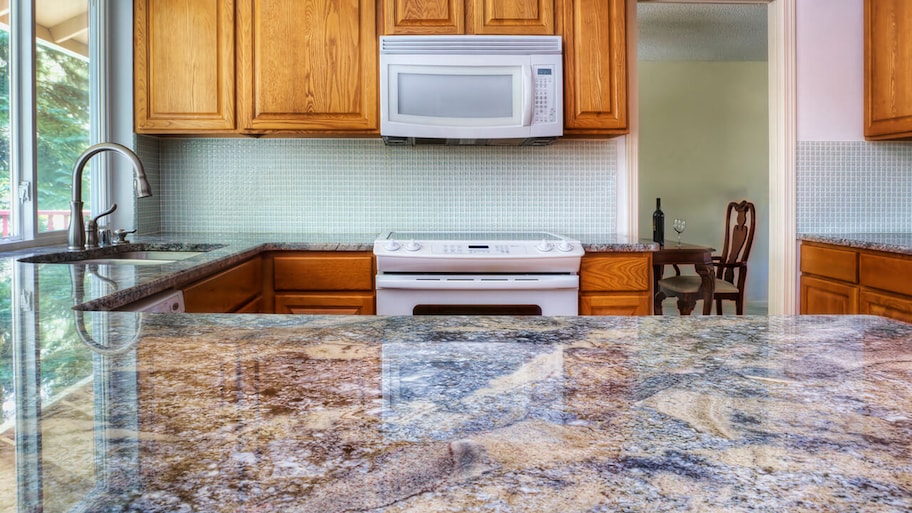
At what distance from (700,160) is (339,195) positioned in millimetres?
4179

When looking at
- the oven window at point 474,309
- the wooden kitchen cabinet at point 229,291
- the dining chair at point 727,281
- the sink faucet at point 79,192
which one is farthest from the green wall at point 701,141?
the sink faucet at point 79,192

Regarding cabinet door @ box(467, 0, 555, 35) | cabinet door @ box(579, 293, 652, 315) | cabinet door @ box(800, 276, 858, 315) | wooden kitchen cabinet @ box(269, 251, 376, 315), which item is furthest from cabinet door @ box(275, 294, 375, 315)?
cabinet door @ box(800, 276, 858, 315)

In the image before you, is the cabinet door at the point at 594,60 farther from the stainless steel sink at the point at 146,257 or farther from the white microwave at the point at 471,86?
the stainless steel sink at the point at 146,257

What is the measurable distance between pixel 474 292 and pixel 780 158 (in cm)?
176

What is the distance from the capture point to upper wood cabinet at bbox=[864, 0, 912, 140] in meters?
3.01

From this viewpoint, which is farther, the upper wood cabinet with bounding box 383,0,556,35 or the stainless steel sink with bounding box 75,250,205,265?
the upper wood cabinet with bounding box 383,0,556,35

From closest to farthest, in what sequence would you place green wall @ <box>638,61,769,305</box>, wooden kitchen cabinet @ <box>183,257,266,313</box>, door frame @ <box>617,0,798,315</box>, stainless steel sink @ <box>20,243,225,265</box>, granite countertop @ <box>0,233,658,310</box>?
granite countertop @ <box>0,233,658,310</box> → wooden kitchen cabinet @ <box>183,257,266,313</box> → stainless steel sink @ <box>20,243,225,265</box> → door frame @ <box>617,0,798,315</box> → green wall @ <box>638,61,769,305</box>

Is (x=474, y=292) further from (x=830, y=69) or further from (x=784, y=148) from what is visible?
(x=830, y=69)

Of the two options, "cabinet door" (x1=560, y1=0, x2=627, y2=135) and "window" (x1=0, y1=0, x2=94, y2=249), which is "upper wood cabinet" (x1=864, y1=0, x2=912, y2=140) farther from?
"window" (x1=0, y1=0, x2=94, y2=249)

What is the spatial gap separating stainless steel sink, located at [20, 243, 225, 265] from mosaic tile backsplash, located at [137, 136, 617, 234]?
2.01 feet

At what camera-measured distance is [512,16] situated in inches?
117

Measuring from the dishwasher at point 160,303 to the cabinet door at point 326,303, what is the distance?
3.31 ft

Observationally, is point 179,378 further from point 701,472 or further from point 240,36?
point 240,36

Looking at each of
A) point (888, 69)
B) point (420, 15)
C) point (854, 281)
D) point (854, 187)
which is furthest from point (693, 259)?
point (420, 15)
